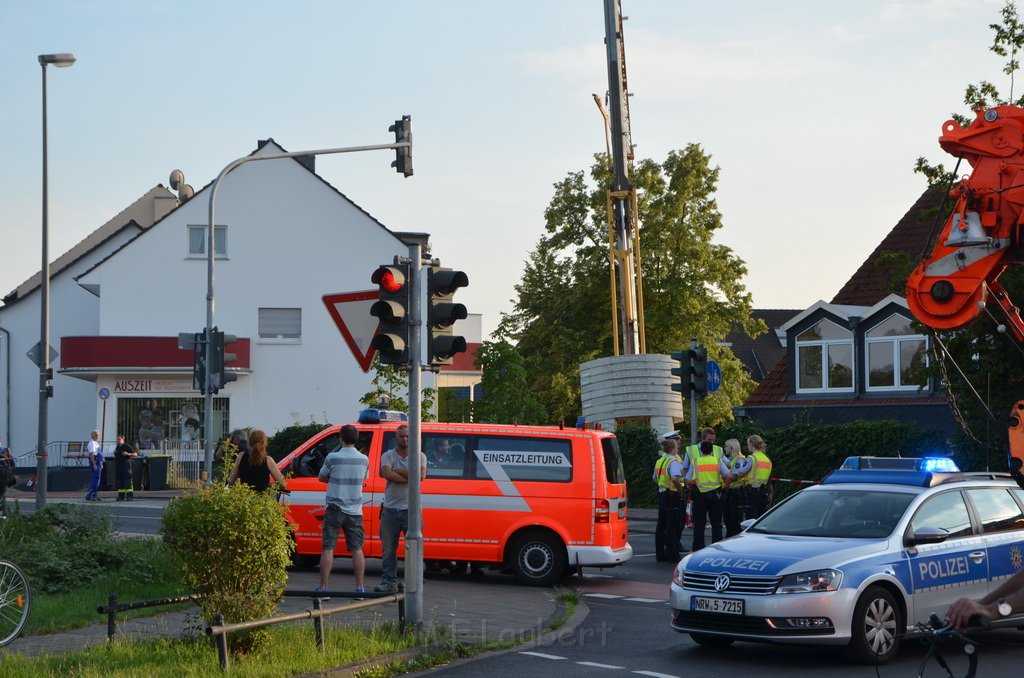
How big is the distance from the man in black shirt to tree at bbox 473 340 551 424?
11.0 metres

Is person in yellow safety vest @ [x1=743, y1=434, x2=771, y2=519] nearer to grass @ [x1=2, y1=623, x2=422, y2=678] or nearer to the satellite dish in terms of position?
grass @ [x1=2, y1=623, x2=422, y2=678]

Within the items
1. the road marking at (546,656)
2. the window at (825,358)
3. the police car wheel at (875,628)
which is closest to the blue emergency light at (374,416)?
the road marking at (546,656)

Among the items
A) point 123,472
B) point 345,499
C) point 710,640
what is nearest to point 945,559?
point 710,640

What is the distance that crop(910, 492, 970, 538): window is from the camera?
11.1 m

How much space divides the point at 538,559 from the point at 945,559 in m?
6.25

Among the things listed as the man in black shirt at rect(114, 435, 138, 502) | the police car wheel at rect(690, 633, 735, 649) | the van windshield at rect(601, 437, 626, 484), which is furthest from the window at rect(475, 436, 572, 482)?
the man in black shirt at rect(114, 435, 138, 502)

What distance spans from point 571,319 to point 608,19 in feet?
59.0

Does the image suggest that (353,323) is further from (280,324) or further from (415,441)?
(280,324)

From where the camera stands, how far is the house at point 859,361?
3594cm

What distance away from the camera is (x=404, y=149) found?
22.6 metres

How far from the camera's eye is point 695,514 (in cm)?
1941

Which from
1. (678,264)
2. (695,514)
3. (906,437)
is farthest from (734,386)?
(695,514)

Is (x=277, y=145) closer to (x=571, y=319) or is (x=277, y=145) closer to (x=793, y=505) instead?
(x=571, y=319)

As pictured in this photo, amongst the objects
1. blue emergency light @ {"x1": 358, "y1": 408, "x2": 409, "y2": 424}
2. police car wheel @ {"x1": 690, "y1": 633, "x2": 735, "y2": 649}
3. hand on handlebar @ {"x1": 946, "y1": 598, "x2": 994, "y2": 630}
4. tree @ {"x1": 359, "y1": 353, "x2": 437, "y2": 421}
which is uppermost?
tree @ {"x1": 359, "y1": 353, "x2": 437, "y2": 421}
